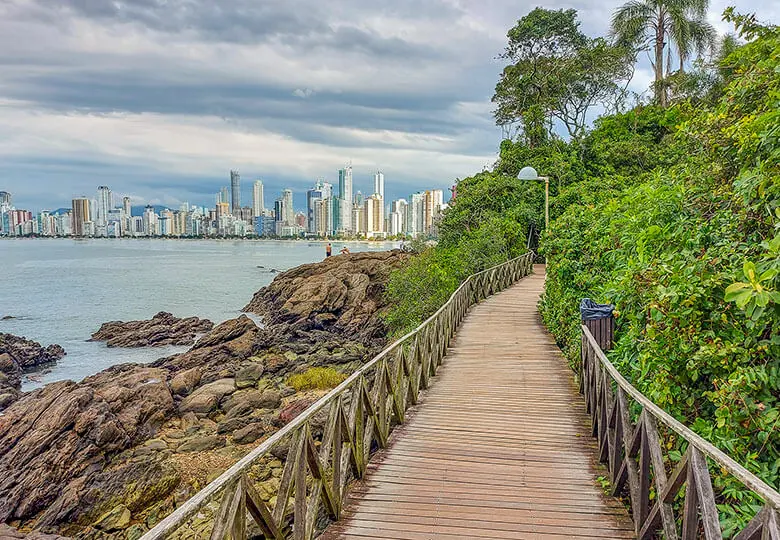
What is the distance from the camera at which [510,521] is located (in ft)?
14.8

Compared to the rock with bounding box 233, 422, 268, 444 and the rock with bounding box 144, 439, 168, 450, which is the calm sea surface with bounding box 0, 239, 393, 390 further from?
the rock with bounding box 233, 422, 268, 444

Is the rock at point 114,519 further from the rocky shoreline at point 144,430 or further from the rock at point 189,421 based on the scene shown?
the rock at point 189,421

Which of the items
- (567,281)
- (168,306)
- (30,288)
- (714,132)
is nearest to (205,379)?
(567,281)

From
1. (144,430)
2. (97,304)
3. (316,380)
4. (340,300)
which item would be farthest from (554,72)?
(97,304)

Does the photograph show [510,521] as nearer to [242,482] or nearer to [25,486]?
[242,482]

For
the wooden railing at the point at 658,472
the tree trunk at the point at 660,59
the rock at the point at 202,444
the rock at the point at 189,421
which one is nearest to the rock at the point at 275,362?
the rock at the point at 189,421

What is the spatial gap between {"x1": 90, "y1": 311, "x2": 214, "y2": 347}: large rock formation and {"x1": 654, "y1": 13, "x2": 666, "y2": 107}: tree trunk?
1183 inches

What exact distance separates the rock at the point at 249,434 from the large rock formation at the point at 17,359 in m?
9.64

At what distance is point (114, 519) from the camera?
A: 378 inches

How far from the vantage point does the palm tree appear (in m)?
29.1

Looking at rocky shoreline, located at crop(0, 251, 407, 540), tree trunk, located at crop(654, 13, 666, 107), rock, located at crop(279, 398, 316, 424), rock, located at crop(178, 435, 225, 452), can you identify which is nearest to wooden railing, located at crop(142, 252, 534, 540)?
rocky shoreline, located at crop(0, 251, 407, 540)

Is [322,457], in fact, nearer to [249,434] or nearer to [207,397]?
[249,434]

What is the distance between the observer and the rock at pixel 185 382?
17.4 m

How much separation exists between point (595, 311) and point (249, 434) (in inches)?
362
